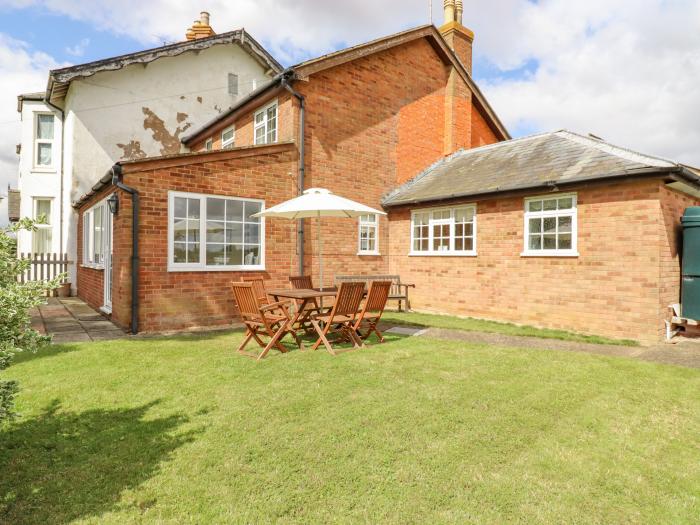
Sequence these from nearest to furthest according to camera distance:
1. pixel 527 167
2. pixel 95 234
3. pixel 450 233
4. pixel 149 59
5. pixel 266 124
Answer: pixel 527 167
pixel 450 233
pixel 95 234
pixel 266 124
pixel 149 59

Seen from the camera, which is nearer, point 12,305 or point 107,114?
point 12,305

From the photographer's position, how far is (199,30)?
1916 centimetres

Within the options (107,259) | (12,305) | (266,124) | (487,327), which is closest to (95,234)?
(107,259)

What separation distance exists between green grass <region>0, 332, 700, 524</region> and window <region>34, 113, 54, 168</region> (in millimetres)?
13996

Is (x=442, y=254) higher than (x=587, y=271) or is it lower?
higher

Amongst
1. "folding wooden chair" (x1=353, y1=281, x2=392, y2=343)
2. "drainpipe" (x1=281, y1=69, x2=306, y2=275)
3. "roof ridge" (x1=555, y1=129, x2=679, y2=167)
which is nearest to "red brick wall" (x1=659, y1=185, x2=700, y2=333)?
"roof ridge" (x1=555, y1=129, x2=679, y2=167)

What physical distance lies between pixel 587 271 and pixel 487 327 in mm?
2233

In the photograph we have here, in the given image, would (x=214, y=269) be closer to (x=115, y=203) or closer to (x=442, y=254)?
(x=115, y=203)

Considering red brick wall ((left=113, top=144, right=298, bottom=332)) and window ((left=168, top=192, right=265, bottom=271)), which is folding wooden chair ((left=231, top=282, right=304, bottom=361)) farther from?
window ((left=168, top=192, right=265, bottom=271))

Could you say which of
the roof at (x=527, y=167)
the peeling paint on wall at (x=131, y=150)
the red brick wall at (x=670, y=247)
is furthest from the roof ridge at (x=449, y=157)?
the peeling paint on wall at (x=131, y=150)

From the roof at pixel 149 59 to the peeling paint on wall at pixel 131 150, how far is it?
2.46 m

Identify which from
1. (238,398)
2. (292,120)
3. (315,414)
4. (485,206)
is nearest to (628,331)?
(485,206)

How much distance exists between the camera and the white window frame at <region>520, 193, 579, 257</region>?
8523 mm

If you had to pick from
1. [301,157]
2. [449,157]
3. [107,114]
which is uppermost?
[107,114]
